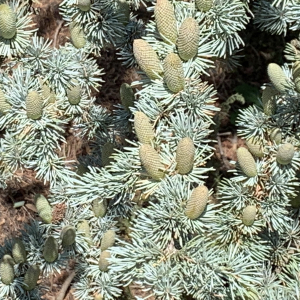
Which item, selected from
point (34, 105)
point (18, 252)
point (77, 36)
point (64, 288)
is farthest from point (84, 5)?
point (64, 288)

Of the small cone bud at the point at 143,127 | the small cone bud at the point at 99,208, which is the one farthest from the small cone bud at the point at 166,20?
the small cone bud at the point at 99,208

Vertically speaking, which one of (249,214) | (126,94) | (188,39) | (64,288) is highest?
(188,39)

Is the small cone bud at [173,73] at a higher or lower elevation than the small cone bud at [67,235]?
higher

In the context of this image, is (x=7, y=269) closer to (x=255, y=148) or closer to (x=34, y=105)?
(x=34, y=105)

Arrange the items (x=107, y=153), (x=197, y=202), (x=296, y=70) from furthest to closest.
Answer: (x=107, y=153) → (x=296, y=70) → (x=197, y=202)

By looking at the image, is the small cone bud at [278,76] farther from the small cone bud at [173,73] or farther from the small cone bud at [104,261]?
the small cone bud at [104,261]

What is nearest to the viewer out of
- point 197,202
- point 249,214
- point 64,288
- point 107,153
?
point 197,202
